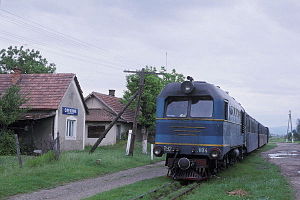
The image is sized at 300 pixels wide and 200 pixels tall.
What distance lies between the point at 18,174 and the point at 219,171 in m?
7.57

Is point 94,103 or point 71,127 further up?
point 94,103

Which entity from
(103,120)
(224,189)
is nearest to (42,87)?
(103,120)

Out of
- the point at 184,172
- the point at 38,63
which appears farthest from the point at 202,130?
the point at 38,63

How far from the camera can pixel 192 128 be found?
515 inches

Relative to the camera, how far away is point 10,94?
2050 centimetres

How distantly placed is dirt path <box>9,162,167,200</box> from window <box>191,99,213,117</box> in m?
3.20

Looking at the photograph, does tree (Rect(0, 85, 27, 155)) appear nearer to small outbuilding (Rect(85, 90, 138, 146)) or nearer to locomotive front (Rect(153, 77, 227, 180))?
locomotive front (Rect(153, 77, 227, 180))

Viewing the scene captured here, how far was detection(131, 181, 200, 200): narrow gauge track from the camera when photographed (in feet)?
33.3

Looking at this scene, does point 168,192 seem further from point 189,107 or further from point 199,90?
point 199,90

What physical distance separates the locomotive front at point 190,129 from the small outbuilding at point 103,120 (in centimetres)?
→ 2149

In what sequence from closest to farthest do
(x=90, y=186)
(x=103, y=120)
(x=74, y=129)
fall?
(x=90, y=186)
(x=74, y=129)
(x=103, y=120)

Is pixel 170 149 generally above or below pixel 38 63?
below

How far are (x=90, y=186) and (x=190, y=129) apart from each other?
3.65 meters

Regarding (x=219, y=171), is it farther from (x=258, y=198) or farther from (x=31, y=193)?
(x=31, y=193)
